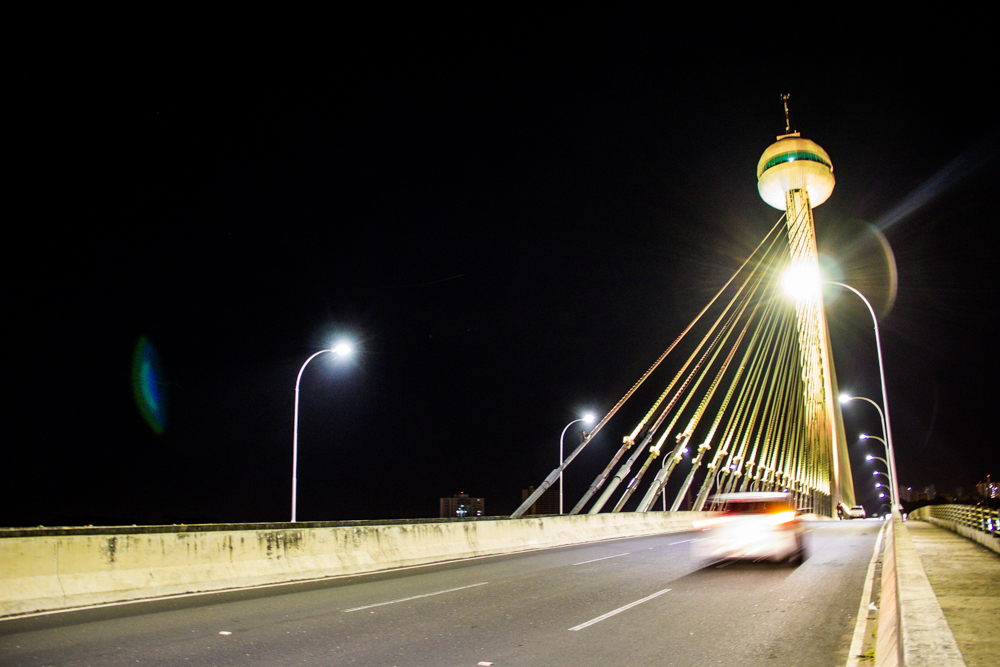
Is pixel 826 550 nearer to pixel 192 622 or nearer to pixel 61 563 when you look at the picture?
pixel 192 622

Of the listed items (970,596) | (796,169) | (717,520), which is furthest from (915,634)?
(796,169)

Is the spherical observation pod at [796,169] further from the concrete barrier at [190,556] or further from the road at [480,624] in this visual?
the road at [480,624]

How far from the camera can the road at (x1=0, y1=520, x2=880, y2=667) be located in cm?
640

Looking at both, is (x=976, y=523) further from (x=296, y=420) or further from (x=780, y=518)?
(x=296, y=420)

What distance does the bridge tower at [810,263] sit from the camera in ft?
150

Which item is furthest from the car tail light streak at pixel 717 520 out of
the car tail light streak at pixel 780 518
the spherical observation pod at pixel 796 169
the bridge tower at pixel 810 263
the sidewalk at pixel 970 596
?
the spherical observation pod at pixel 796 169

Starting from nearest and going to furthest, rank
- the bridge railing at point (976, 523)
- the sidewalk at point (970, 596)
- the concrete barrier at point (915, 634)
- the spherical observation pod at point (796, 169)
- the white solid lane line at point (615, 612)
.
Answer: the concrete barrier at point (915, 634) < the sidewalk at point (970, 596) < the white solid lane line at point (615, 612) < the bridge railing at point (976, 523) < the spherical observation pod at point (796, 169)

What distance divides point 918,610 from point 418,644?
172 inches

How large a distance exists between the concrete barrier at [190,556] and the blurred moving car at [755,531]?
6.01 meters

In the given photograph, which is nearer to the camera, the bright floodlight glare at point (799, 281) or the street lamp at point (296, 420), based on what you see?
the street lamp at point (296, 420)

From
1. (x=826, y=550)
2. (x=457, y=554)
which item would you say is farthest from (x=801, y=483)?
(x=457, y=554)

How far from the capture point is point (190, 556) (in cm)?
1083

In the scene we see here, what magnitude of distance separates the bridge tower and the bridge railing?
17169 mm

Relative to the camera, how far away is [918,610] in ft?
19.2
